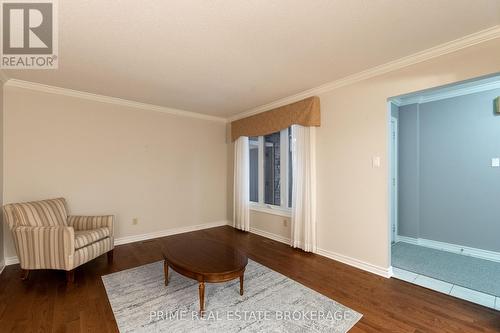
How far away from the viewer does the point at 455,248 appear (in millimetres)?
3572

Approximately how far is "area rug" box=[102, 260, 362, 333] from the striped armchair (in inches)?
16.0

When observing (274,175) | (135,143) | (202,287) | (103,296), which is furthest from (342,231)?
(135,143)

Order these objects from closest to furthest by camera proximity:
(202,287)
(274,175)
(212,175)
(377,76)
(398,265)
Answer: (202,287) < (377,76) < (398,265) < (274,175) < (212,175)

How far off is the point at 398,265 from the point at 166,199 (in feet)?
12.7

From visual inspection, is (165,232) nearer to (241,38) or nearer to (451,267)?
(241,38)

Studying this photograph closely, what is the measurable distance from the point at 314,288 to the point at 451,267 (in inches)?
77.1

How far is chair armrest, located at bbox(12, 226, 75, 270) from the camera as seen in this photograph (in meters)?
2.54

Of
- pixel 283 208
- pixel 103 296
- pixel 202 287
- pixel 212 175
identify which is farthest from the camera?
pixel 212 175

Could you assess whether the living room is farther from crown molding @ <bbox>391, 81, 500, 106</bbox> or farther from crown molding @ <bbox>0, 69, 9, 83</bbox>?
crown molding @ <bbox>391, 81, 500, 106</bbox>

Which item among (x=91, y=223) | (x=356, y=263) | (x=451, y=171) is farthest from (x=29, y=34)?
(x=451, y=171)

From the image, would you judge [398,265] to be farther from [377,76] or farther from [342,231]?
[377,76]

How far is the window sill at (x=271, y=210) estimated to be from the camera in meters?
4.09

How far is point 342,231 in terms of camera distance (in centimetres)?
321

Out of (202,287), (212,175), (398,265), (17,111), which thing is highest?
(17,111)
